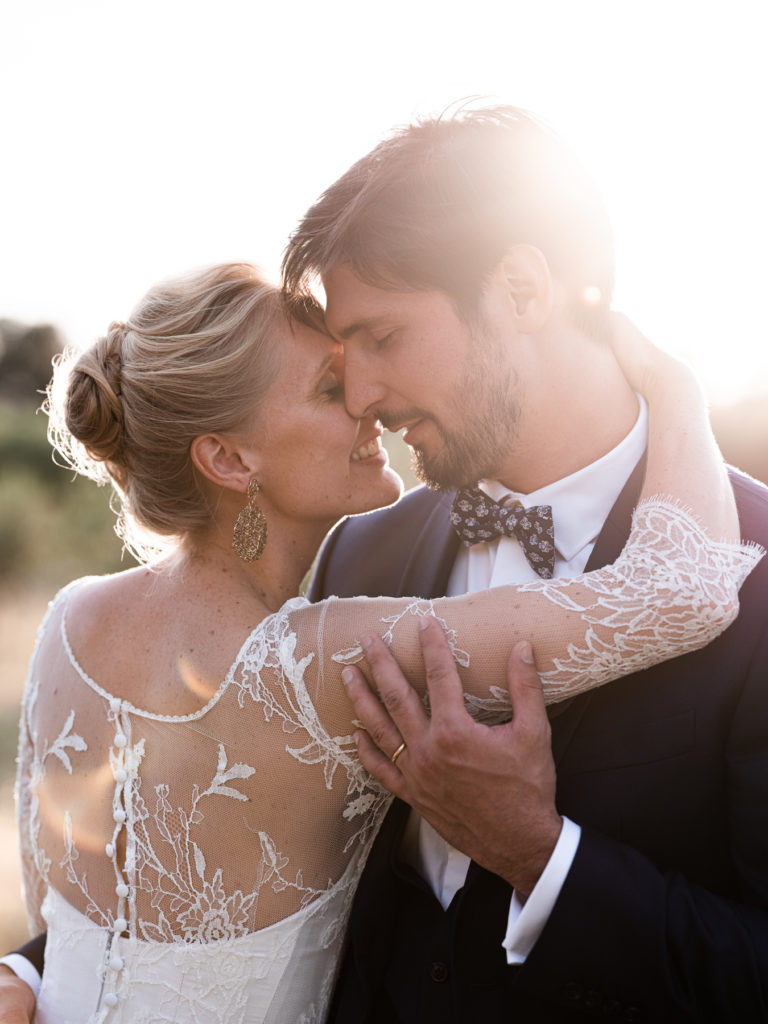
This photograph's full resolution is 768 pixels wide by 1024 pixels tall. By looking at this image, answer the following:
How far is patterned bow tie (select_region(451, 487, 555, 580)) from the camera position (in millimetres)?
2449

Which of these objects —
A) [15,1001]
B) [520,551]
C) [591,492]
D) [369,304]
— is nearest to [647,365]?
[591,492]

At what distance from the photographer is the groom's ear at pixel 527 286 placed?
2555 mm

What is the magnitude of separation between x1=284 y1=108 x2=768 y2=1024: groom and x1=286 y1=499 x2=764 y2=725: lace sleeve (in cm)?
12

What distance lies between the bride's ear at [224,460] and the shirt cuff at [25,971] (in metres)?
1.57

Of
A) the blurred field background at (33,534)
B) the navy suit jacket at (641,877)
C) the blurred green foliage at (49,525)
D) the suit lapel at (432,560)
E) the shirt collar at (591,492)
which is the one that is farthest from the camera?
the blurred green foliage at (49,525)

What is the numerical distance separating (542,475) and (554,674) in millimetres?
786

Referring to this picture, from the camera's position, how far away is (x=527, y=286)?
2.56m

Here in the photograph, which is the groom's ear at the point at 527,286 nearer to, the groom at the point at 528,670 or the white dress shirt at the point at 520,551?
the groom at the point at 528,670

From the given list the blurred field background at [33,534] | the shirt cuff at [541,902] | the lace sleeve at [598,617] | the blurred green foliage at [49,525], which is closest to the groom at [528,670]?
the shirt cuff at [541,902]

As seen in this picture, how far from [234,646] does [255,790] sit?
365 millimetres

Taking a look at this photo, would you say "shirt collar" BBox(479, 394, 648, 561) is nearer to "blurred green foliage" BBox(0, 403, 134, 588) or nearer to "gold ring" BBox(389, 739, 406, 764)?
"gold ring" BBox(389, 739, 406, 764)

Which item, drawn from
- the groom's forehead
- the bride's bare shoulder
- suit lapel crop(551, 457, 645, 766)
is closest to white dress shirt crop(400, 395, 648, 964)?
suit lapel crop(551, 457, 645, 766)

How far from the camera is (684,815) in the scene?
6.70 ft

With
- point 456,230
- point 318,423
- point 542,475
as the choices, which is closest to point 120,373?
point 318,423
